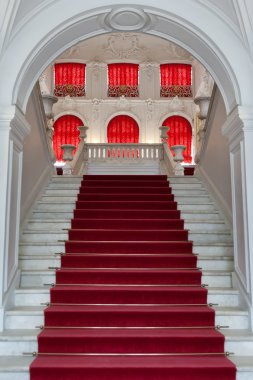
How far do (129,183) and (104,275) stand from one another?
117 inches

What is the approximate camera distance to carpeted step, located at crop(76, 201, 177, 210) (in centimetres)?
651

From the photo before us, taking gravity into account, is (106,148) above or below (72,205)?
above

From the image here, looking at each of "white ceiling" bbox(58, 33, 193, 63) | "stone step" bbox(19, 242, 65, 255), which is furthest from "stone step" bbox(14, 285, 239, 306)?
"white ceiling" bbox(58, 33, 193, 63)

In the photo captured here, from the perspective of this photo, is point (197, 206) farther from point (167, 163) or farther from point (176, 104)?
point (176, 104)

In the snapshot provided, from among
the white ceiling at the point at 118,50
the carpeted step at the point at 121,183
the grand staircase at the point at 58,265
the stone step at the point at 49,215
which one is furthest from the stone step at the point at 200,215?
the white ceiling at the point at 118,50

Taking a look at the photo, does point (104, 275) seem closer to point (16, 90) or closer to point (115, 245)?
point (115, 245)

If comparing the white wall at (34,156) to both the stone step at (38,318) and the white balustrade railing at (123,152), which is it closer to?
the stone step at (38,318)

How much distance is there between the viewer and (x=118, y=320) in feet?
13.5

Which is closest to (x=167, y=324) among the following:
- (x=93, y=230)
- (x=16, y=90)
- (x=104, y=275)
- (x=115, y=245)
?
(x=104, y=275)

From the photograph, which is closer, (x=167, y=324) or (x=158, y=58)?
(x=167, y=324)

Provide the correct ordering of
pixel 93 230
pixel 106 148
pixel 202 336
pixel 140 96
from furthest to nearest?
1. pixel 140 96
2. pixel 106 148
3. pixel 93 230
4. pixel 202 336

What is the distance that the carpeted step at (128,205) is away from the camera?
6.51 m

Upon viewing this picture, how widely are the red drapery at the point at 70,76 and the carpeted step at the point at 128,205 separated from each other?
41.8 feet

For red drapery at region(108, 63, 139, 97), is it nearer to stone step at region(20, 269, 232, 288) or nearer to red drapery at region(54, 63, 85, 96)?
red drapery at region(54, 63, 85, 96)
